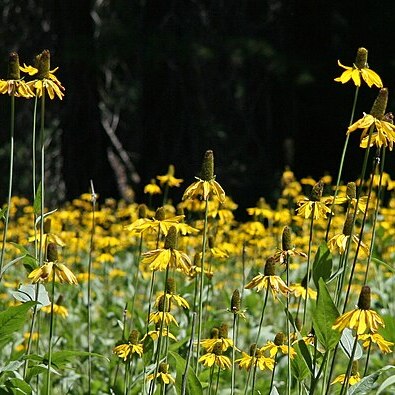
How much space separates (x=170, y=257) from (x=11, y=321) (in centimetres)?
36

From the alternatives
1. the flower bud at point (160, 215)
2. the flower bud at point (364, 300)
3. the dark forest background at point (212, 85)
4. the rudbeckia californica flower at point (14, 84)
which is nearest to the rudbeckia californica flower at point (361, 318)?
the flower bud at point (364, 300)

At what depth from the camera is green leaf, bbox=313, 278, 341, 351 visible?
1.62m

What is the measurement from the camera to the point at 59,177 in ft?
31.1

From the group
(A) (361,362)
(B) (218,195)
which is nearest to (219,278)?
(A) (361,362)

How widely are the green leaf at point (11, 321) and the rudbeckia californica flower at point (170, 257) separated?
279mm

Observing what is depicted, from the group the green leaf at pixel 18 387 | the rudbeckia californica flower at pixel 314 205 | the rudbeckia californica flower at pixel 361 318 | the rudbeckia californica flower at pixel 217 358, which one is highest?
A: the rudbeckia californica flower at pixel 314 205

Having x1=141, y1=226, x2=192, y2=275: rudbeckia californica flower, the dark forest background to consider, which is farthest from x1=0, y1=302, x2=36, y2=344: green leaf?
the dark forest background

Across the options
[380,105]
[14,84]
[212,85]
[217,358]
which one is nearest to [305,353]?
[217,358]

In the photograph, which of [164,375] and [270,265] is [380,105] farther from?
[164,375]

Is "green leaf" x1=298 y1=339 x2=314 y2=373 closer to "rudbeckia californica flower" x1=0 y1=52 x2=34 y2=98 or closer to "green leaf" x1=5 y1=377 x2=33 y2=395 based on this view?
"green leaf" x1=5 y1=377 x2=33 y2=395

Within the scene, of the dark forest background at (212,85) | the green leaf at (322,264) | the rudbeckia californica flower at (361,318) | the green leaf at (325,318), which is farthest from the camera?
the dark forest background at (212,85)

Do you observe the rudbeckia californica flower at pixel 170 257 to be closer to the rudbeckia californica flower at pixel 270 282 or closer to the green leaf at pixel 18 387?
the rudbeckia californica flower at pixel 270 282

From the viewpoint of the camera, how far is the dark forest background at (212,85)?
27.3 ft

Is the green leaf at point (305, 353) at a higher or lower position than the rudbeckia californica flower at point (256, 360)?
higher
